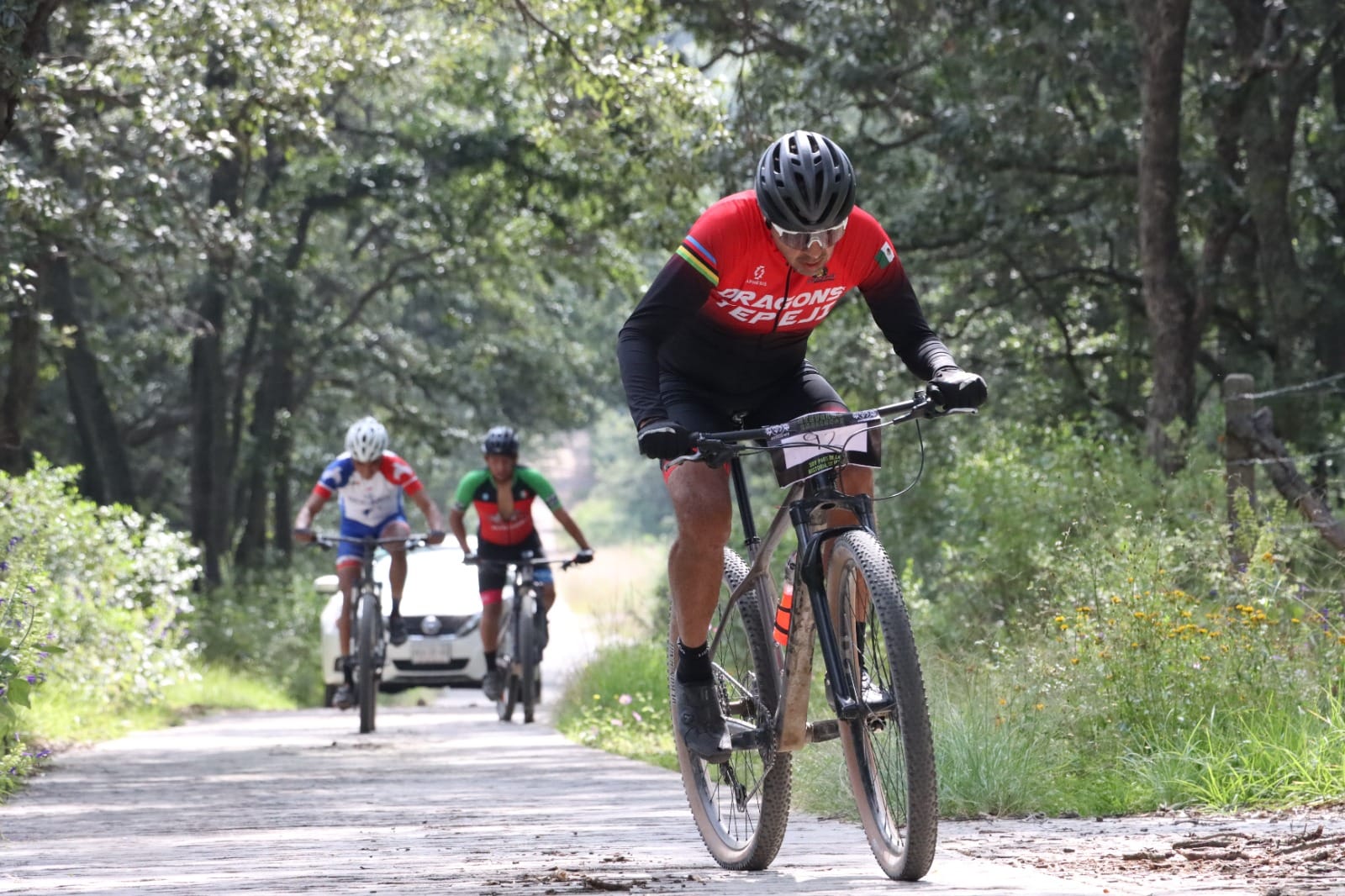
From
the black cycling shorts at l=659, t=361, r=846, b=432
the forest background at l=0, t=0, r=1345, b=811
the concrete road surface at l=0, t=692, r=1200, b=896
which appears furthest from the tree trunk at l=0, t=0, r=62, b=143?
the black cycling shorts at l=659, t=361, r=846, b=432

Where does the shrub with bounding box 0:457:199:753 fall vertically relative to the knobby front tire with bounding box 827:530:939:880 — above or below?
above

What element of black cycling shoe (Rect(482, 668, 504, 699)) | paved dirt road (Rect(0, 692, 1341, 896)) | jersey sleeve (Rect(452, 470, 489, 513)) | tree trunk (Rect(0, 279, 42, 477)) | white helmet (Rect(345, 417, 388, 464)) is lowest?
paved dirt road (Rect(0, 692, 1341, 896))

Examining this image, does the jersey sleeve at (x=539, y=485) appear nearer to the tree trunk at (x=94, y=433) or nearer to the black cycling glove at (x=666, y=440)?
the black cycling glove at (x=666, y=440)

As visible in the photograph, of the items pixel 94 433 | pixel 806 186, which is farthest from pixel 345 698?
pixel 94 433

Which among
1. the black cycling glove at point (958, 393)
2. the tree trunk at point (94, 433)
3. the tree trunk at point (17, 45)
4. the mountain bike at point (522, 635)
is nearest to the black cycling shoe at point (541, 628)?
the mountain bike at point (522, 635)

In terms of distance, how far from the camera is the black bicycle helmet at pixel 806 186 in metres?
5.37

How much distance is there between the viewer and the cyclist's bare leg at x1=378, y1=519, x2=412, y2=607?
566 inches

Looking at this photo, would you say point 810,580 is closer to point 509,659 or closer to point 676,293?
point 676,293

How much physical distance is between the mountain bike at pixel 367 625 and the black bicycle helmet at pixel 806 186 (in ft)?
29.5

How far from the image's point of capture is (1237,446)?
36.0 feet

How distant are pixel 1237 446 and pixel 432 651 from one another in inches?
391

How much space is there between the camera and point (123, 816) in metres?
8.20

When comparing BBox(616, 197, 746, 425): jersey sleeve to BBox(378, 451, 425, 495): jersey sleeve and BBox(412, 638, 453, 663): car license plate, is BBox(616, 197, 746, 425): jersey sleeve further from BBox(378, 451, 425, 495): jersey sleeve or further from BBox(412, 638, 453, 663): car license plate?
BBox(412, 638, 453, 663): car license plate

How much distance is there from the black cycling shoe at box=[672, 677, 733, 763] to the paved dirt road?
365 millimetres
